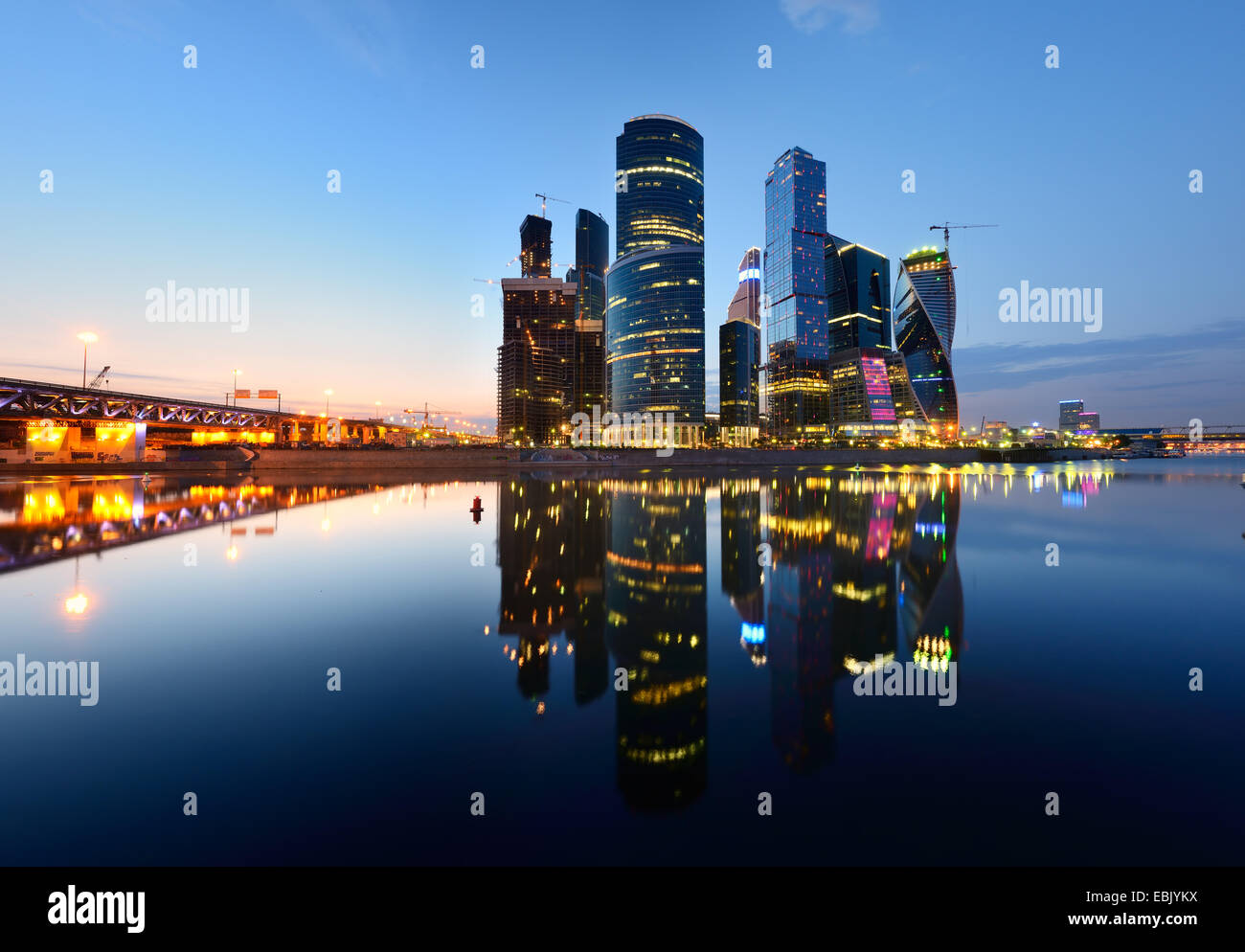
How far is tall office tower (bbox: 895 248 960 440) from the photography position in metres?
182

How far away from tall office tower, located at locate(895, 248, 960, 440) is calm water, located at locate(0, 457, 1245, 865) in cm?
19928

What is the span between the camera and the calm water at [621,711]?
181 inches

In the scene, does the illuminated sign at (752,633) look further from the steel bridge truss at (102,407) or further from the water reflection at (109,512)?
the steel bridge truss at (102,407)

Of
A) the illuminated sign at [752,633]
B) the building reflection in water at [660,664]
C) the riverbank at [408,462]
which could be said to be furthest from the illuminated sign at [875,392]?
the illuminated sign at [752,633]

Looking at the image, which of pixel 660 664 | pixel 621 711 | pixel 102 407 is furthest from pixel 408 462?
pixel 621 711

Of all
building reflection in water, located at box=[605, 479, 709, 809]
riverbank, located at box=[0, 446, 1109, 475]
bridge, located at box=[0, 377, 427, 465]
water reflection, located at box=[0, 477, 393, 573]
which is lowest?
building reflection in water, located at box=[605, 479, 709, 809]

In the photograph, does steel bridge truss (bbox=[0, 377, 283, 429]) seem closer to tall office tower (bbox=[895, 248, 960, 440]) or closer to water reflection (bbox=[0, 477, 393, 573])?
water reflection (bbox=[0, 477, 393, 573])

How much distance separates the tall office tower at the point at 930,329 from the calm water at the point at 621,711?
19928 centimetres

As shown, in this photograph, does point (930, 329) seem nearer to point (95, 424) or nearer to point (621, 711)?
point (621, 711)

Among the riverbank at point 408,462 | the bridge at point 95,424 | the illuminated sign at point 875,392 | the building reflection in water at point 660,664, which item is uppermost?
the illuminated sign at point 875,392

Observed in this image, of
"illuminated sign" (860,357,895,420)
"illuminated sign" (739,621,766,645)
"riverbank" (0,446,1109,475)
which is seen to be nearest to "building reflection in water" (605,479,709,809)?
"illuminated sign" (739,621,766,645)

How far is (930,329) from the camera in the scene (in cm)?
18500
